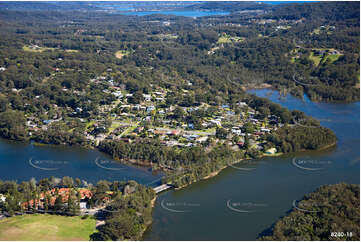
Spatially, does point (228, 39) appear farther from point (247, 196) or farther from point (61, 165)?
point (247, 196)

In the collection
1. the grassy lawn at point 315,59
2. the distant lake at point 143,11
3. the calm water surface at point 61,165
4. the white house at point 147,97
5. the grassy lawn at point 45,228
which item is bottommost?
the grassy lawn at point 45,228

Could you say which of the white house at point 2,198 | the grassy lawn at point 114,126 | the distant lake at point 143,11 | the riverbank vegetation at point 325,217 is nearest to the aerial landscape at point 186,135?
the riverbank vegetation at point 325,217

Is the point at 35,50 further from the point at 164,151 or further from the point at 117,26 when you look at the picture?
the point at 164,151

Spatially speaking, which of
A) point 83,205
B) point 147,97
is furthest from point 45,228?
point 147,97

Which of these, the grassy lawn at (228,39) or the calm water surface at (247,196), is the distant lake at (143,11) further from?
the calm water surface at (247,196)

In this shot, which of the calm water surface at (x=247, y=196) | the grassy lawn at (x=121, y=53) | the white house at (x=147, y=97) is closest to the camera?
the calm water surface at (x=247, y=196)
